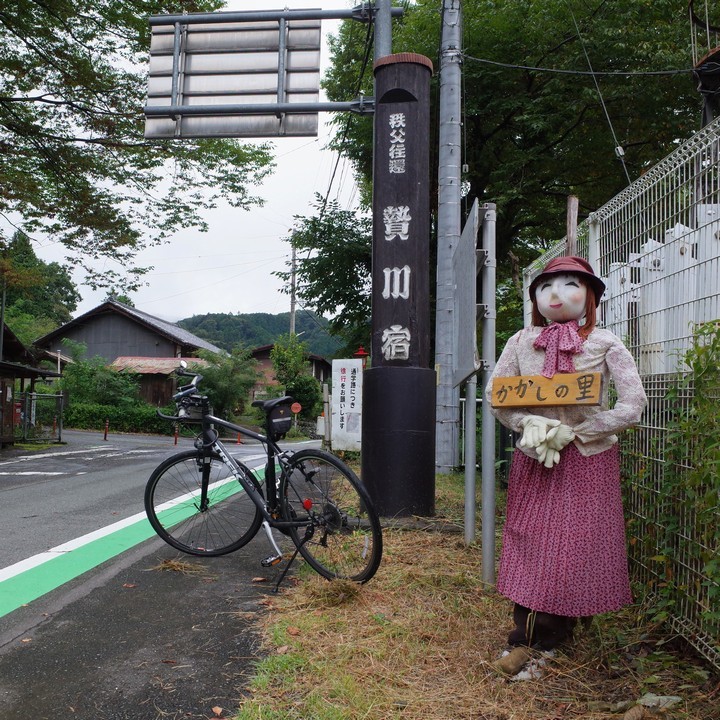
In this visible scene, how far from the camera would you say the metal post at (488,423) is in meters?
3.77

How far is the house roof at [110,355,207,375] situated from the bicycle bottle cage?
102ft

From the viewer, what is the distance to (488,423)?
3773 millimetres

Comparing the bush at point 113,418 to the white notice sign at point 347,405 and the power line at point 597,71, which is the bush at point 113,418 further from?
the power line at point 597,71

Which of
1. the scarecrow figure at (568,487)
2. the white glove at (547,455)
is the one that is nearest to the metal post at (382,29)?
the scarecrow figure at (568,487)

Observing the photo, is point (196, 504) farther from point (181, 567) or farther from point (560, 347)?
point (560, 347)

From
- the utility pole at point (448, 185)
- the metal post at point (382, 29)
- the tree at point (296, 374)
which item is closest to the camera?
the metal post at point (382, 29)

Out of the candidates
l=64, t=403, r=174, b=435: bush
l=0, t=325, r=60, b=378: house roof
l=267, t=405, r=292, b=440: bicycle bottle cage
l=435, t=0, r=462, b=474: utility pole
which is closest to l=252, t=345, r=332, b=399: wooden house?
l=64, t=403, r=174, b=435: bush

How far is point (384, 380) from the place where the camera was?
5.59 m

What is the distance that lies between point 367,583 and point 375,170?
12.6 ft

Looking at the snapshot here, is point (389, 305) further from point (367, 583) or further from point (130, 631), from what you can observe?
point (130, 631)

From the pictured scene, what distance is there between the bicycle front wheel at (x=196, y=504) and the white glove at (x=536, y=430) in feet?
8.00

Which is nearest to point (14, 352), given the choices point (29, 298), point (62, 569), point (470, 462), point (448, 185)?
point (29, 298)

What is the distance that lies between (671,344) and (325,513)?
2141 mm

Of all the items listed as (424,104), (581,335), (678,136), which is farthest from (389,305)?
(678,136)
